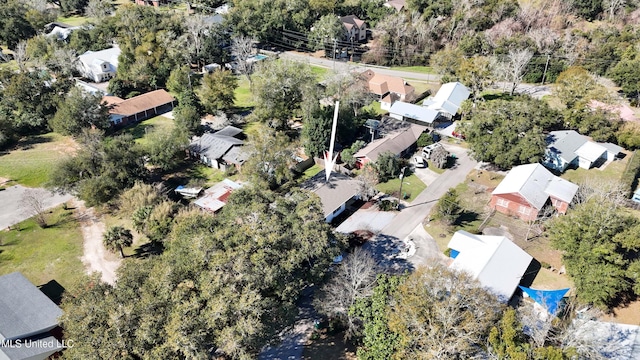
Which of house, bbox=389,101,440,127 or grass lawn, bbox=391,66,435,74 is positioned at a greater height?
house, bbox=389,101,440,127

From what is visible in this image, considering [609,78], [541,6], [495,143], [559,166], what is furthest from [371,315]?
[541,6]

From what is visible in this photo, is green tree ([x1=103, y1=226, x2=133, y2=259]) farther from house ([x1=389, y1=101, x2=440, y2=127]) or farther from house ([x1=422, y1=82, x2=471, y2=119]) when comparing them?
house ([x1=422, y1=82, x2=471, y2=119])

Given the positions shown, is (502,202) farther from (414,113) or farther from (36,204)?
(36,204)

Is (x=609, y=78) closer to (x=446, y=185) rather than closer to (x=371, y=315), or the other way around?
(x=446, y=185)

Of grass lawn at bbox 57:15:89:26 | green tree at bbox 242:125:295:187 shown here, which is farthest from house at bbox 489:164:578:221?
grass lawn at bbox 57:15:89:26

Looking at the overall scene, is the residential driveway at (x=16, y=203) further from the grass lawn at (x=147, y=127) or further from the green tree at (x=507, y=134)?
the green tree at (x=507, y=134)

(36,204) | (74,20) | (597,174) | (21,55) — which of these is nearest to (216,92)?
(36,204)
